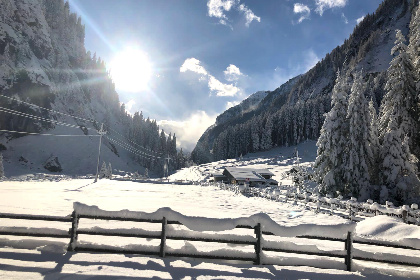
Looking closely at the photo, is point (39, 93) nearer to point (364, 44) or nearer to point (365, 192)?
point (365, 192)

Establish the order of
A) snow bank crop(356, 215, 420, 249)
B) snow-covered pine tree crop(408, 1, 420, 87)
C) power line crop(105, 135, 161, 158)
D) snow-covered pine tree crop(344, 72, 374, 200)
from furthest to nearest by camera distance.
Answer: power line crop(105, 135, 161, 158), snow-covered pine tree crop(344, 72, 374, 200), snow-covered pine tree crop(408, 1, 420, 87), snow bank crop(356, 215, 420, 249)

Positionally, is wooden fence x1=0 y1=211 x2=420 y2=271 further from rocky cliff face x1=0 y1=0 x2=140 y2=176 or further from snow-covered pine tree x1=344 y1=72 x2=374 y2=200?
rocky cliff face x1=0 y1=0 x2=140 y2=176

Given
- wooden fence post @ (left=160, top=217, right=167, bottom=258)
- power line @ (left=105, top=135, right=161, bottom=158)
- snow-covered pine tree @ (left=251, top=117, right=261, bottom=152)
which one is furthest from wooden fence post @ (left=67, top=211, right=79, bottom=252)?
power line @ (left=105, top=135, right=161, bottom=158)

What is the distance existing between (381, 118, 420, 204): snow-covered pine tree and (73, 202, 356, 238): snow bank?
20257 mm

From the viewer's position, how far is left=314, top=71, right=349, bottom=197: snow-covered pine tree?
85.2 ft

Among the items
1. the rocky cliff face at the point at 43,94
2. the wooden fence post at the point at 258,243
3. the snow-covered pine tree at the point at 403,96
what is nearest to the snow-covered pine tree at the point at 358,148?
the snow-covered pine tree at the point at 403,96

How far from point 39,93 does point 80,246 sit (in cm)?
12620

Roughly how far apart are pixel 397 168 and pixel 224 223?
912 inches

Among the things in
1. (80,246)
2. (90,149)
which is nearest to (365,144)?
(80,246)

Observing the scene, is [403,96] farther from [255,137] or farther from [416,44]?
[255,137]

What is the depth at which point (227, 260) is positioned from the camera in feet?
22.5

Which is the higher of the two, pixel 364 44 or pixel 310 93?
pixel 364 44

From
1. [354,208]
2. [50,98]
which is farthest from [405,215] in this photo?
[50,98]

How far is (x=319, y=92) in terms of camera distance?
17862cm
